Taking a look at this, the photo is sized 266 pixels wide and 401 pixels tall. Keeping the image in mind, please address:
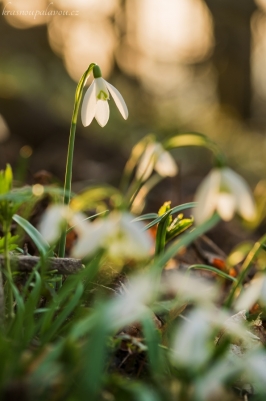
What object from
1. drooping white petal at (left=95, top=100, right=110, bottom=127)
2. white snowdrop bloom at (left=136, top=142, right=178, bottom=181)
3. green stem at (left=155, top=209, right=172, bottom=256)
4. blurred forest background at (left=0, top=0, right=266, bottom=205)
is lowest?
blurred forest background at (left=0, top=0, right=266, bottom=205)

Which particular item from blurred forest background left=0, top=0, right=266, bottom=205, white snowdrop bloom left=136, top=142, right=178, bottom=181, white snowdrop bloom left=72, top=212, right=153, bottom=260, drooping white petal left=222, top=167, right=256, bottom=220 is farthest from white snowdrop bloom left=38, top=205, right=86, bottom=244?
blurred forest background left=0, top=0, right=266, bottom=205

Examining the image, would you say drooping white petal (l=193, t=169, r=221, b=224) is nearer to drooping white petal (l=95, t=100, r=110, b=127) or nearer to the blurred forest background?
drooping white petal (l=95, t=100, r=110, b=127)

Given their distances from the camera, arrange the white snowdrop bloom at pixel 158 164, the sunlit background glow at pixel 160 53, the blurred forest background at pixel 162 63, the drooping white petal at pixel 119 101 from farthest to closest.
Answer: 1. the sunlit background glow at pixel 160 53
2. the blurred forest background at pixel 162 63
3. the white snowdrop bloom at pixel 158 164
4. the drooping white petal at pixel 119 101

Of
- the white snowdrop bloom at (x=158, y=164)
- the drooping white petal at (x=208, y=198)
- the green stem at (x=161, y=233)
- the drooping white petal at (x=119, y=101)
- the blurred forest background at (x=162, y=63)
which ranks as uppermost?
the drooping white petal at (x=119, y=101)

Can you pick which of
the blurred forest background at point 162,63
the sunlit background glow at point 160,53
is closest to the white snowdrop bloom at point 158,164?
the blurred forest background at point 162,63

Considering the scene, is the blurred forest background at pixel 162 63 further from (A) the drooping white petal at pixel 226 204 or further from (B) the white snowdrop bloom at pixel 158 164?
(A) the drooping white petal at pixel 226 204

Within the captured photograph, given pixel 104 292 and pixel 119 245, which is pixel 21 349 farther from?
pixel 104 292

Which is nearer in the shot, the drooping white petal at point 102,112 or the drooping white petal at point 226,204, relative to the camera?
the drooping white petal at point 226,204
